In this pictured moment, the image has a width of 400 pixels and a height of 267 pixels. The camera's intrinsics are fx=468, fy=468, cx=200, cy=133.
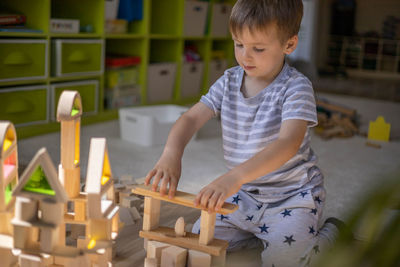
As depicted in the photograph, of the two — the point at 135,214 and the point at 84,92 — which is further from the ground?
the point at 84,92

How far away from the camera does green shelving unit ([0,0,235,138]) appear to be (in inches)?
78.3

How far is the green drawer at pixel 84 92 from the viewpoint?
2.09m

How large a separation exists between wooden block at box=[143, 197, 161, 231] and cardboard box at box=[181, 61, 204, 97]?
213cm

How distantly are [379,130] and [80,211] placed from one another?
1.86 m

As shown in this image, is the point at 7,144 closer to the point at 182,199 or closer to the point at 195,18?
the point at 182,199

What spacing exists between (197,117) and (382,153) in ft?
4.30

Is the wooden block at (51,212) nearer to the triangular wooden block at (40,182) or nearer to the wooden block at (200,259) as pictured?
the triangular wooden block at (40,182)

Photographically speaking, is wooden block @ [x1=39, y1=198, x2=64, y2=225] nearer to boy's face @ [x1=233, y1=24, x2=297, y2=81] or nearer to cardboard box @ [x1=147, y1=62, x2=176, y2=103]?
boy's face @ [x1=233, y1=24, x2=297, y2=81]

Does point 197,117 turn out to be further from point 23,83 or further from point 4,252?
point 23,83

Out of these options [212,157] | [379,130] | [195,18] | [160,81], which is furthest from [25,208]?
[195,18]

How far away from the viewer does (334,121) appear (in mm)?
2453

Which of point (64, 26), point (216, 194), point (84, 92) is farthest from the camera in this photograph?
point (84, 92)

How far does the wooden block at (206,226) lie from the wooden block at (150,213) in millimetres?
98

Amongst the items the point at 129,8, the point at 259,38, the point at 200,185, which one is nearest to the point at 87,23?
the point at 129,8
